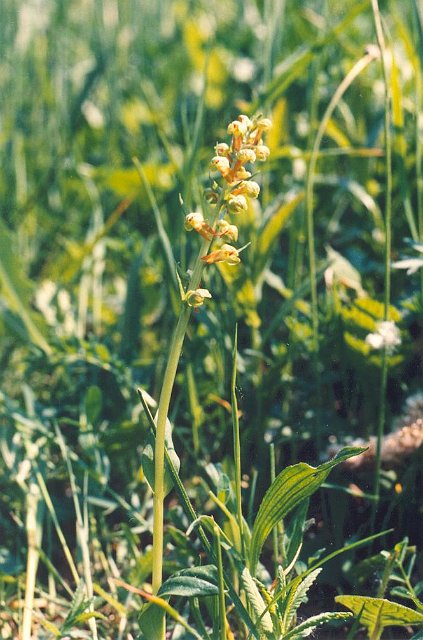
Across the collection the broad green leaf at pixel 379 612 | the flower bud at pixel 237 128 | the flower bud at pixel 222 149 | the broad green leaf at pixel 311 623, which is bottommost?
the broad green leaf at pixel 379 612

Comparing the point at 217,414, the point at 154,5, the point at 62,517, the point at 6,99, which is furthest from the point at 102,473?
the point at 154,5

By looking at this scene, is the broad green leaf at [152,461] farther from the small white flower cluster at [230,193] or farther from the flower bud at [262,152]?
the flower bud at [262,152]

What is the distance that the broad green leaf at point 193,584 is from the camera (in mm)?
767

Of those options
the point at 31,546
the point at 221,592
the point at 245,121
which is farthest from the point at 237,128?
the point at 31,546

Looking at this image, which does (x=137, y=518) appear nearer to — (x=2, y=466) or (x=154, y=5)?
(x=2, y=466)

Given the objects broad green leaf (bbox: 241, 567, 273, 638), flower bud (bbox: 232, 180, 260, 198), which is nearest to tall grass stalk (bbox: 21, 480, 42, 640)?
broad green leaf (bbox: 241, 567, 273, 638)

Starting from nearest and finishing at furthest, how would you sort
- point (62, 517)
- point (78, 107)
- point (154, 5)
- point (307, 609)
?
point (307, 609) → point (62, 517) → point (78, 107) → point (154, 5)

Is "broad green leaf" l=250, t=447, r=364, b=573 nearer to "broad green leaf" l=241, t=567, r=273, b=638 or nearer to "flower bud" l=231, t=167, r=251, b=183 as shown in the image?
"broad green leaf" l=241, t=567, r=273, b=638

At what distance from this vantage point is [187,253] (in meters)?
1.39

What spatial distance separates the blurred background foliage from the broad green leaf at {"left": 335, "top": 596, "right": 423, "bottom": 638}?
18cm

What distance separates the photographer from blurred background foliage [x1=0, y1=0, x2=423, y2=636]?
1.16 metres

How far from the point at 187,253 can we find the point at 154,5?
1.78 meters

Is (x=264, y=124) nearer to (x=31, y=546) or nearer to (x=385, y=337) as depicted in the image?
(x=385, y=337)

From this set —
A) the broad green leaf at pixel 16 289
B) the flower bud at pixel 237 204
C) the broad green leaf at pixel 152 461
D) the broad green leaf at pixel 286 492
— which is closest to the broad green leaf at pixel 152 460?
the broad green leaf at pixel 152 461
